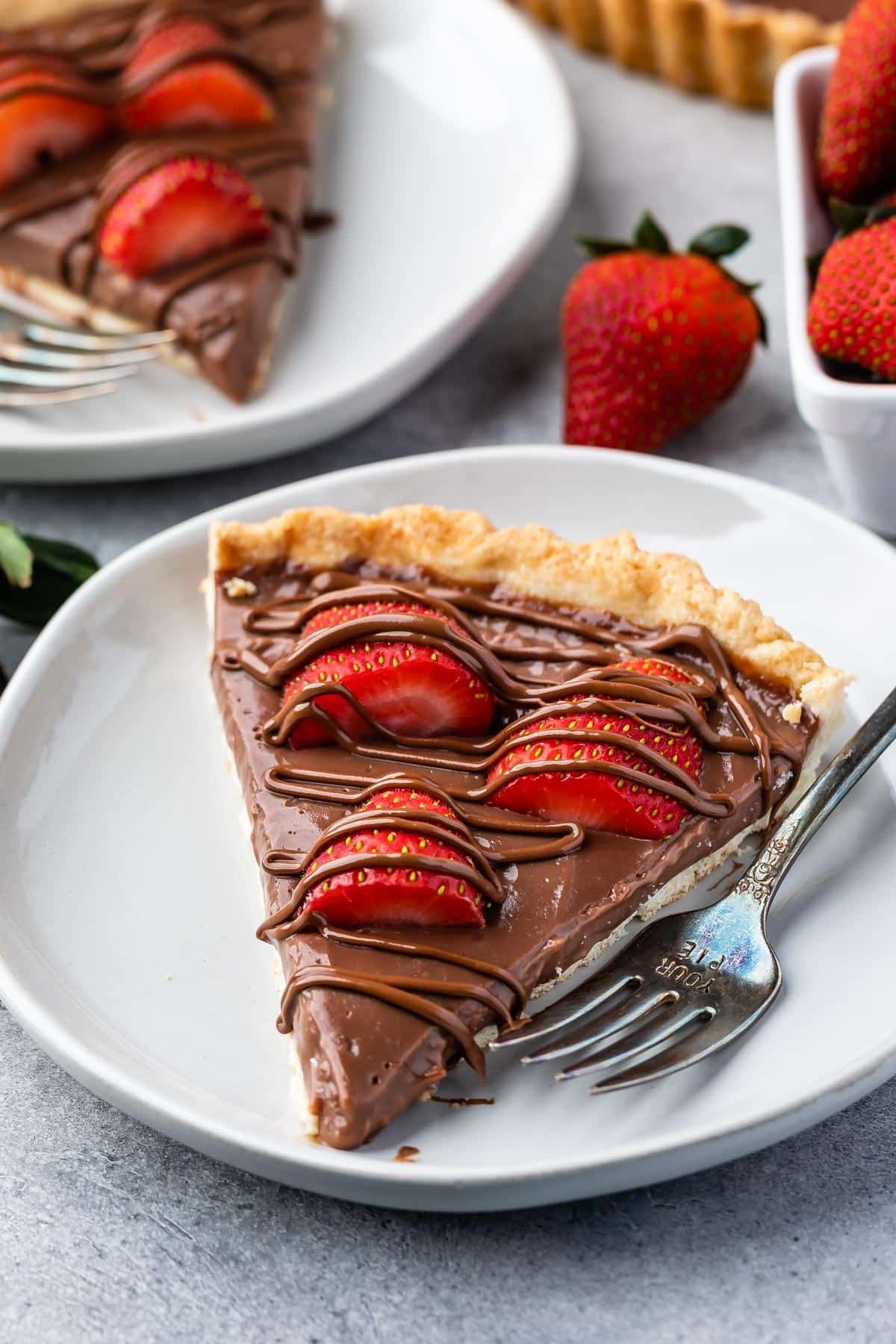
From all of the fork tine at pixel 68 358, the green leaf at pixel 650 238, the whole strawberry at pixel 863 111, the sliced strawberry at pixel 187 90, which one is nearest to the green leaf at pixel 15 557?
the fork tine at pixel 68 358

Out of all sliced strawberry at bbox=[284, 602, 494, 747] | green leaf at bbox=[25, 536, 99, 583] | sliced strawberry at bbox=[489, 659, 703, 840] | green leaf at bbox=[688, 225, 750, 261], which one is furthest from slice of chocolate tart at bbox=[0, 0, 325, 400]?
sliced strawberry at bbox=[489, 659, 703, 840]

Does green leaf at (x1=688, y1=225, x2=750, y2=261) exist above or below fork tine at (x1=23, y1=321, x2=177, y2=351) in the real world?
above

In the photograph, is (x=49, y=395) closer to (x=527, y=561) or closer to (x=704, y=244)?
(x=527, y=561)

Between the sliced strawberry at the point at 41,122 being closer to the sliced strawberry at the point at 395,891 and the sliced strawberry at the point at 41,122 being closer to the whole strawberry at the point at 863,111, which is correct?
the whole strawberry at the point at 863,111

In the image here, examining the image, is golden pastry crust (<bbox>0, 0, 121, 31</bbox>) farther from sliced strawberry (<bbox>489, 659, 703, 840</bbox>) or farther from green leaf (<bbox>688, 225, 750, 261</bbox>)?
sliced strawberry (<bbox>489, 659, 703, 840</bbox>)

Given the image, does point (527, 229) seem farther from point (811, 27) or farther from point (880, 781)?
point (880, 781)
